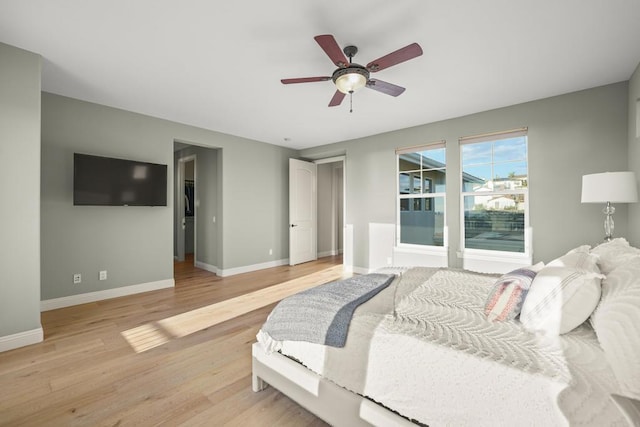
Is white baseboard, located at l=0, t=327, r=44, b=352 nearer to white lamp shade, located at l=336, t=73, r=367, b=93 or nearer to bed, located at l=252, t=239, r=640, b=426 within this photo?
bed, located at l=252, t=239, r=640, b=426

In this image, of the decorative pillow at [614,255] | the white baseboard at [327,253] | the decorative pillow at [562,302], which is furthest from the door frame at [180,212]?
the decorative pillow at [614,255]

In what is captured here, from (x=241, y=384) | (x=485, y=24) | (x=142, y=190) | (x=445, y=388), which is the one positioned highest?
(x=485, y=24)

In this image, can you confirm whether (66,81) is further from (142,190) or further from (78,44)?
(142,190)

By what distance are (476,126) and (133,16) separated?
4.10 metres

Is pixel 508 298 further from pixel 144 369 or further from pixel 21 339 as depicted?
pixel 21 339

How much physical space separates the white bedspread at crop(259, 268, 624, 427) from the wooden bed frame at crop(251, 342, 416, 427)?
0.04 meters

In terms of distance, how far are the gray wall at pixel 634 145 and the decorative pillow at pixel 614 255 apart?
1.08 meters

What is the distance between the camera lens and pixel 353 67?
2309 millimetres

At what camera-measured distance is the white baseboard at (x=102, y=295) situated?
133 inches

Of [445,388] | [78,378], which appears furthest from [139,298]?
[445,388]

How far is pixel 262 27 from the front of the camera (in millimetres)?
2188

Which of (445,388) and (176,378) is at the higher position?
(445,388)

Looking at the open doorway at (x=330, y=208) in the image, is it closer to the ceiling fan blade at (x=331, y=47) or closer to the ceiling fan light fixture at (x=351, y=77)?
the ceiling fan light fixture at (x=351, y=77)

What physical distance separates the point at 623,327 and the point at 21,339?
4070 millimetres
